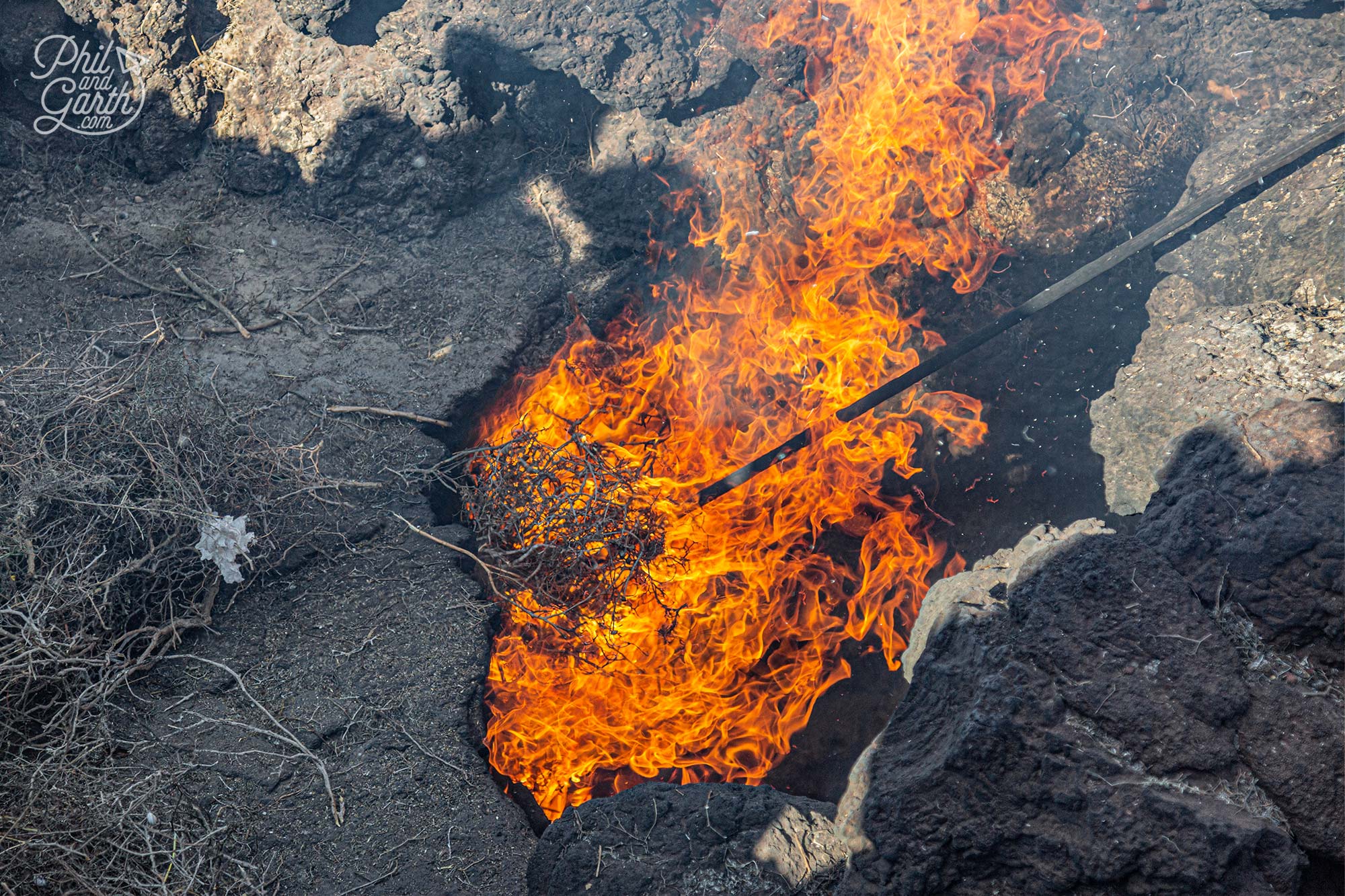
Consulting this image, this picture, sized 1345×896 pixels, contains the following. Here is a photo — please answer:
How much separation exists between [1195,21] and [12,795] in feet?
28.4

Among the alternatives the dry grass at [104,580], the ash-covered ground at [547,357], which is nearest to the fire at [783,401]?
the ash-covered ground at [547,357]

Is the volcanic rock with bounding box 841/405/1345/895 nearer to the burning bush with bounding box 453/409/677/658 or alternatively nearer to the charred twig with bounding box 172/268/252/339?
the burning bush with bounding box 453/409/677/658

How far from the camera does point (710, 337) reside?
18.0ft

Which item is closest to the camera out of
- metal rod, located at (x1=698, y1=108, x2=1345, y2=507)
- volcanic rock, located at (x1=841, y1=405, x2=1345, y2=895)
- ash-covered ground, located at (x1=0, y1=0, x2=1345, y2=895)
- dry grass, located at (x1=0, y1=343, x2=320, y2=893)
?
volcanic rock, located at (x1=841, y1=405, x2=1345, y2=895)

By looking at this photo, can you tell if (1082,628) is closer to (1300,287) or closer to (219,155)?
(1300,287)

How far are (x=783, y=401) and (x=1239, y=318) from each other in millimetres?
2775

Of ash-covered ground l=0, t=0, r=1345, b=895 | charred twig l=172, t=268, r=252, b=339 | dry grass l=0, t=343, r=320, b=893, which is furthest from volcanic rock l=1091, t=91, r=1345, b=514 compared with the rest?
charred twig l=172, t=268, r=252, b=339

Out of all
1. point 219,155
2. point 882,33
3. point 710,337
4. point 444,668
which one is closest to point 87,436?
point 444,668

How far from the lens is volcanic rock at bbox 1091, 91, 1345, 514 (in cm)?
393

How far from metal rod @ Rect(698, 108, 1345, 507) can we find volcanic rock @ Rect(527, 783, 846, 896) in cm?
216

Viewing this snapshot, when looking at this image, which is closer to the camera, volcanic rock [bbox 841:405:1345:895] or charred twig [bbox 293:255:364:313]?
volcanic rock [bbox 841:405:1345:895]

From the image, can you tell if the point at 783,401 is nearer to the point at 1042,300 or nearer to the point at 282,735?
the point at 1042,300

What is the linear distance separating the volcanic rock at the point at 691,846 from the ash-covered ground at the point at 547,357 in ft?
0.05

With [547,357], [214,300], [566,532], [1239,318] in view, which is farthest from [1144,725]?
[214,300]
